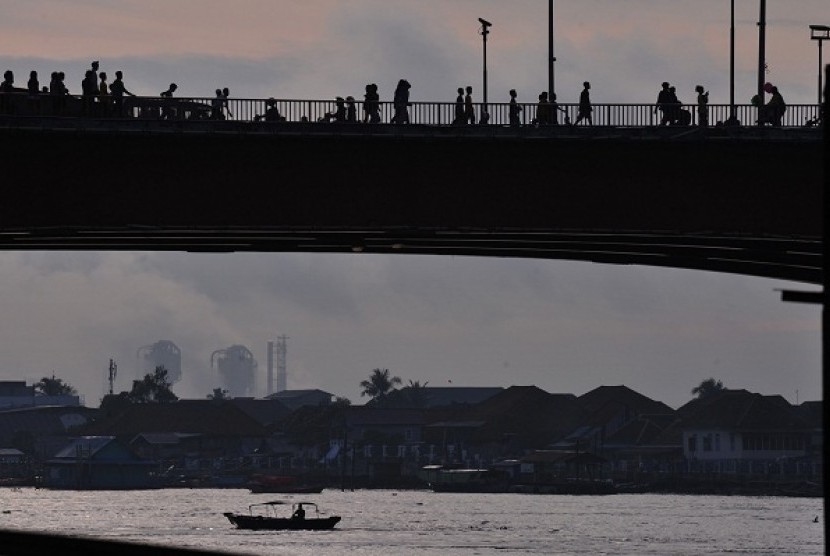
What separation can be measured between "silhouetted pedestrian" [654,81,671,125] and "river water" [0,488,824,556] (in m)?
66.3

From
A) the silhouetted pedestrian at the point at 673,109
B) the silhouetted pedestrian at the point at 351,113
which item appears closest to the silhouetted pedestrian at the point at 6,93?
the silhouetted pedestrian at the point at 351,113

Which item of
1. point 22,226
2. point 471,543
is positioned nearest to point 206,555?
point 22,226

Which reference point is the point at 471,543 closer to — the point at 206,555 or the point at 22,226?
the point at 22,226

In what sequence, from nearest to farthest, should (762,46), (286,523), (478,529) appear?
(762,46), (478,529), (286,523)

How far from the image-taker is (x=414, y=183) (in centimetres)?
5784

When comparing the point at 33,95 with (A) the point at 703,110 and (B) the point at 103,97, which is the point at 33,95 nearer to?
(B) the point at 103,97

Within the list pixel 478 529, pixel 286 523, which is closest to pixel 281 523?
pixel 286 523

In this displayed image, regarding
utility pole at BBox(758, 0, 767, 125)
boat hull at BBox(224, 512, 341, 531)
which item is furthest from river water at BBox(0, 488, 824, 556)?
utility pole at BBox(758, 0, 767, 125)

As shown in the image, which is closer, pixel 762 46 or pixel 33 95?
pixel 33 95

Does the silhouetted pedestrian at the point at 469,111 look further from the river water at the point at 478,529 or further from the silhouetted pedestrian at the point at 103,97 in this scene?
the river water at the point at 478,529

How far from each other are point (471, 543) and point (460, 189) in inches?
3116

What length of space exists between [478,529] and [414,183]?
99.5 meters

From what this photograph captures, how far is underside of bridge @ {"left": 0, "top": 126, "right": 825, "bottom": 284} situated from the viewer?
56094 mm

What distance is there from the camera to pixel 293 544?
137 metres
